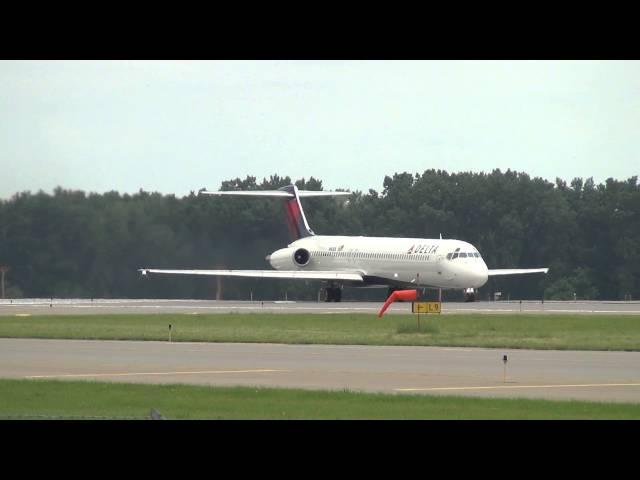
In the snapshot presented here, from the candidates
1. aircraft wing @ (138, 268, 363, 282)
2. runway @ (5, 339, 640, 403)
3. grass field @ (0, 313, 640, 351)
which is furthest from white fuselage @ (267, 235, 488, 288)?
runway @ (5, 339, 640, 403)

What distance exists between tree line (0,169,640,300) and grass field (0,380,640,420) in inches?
1754

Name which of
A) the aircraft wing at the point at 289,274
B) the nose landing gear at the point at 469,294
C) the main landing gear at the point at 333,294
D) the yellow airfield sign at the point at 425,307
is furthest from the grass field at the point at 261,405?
the main landing gear at the point at 333,294

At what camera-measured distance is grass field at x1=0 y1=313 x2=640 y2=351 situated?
36.8 metres

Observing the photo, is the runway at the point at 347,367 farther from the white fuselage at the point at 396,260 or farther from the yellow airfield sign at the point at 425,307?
the white fuselage at the point at 396,260

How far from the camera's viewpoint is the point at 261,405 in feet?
68.0

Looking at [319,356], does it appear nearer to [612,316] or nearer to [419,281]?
[612,316]

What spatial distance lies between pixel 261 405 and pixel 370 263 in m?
54.4

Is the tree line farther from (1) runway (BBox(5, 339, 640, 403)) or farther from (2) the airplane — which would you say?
(1) runway (BBox(5, 339, 640, 403))

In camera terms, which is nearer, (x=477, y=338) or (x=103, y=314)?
(x=477, y=338)

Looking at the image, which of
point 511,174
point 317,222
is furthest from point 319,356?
point 511,174

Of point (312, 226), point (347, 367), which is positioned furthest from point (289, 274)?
point (347, 367)

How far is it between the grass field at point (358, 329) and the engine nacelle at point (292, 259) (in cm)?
2547

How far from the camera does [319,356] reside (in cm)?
3136

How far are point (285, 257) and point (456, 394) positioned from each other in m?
57.0
